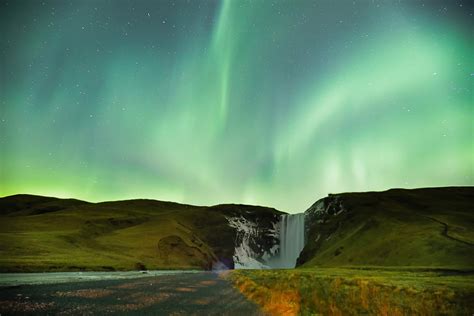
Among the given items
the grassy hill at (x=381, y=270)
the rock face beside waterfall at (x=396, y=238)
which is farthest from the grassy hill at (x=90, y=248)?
the rock face beside waterfall at (x=396, y=238)

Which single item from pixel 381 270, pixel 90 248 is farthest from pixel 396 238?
pixel 90 248

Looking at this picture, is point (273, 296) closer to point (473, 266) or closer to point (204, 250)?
point (473, 266)

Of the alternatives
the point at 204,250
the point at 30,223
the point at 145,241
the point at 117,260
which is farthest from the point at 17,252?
the point at 204,250

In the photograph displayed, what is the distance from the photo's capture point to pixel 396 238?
14588cm

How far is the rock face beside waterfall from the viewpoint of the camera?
117 meters

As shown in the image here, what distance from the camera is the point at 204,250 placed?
7815 inches

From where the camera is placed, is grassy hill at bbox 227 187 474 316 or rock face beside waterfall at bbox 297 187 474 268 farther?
rock face beside waterfall at bbox 297 187 474 268

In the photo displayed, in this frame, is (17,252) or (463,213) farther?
(463,213)

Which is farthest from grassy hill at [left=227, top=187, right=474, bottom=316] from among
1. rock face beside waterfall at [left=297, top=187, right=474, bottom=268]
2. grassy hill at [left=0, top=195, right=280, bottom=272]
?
grassy hill at [left=0, top=195, right=280, bottom=272]

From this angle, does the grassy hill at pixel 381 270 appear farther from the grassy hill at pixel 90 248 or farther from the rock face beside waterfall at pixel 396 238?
the grassy hill at pixel 90 248

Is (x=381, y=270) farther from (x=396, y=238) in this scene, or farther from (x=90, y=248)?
(x=90, y=248)

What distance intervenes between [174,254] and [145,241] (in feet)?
45.8

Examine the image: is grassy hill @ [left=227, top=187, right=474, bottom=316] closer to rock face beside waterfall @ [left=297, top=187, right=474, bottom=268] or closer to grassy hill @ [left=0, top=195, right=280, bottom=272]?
rock face beside waterfall @ [left=297, top=187, right=474, bottom=268]

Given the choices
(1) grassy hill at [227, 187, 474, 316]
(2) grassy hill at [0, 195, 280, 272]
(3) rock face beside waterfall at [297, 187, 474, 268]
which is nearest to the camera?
(1) grassy hill at [227, 187, 474, 316]
